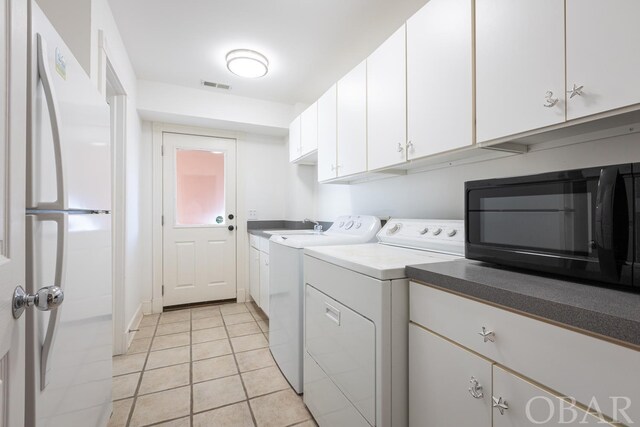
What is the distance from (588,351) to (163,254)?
356 cm

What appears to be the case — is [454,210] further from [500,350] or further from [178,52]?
[178,52]

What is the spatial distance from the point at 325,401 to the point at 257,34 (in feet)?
7.94

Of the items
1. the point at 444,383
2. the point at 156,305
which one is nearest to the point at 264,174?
the point at 156,305

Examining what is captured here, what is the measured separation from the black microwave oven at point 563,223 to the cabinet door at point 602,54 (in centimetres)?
22

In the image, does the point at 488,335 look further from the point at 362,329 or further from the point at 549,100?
the point at 549,100

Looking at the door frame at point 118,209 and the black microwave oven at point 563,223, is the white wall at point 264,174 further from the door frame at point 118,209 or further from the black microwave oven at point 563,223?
the black microwave oven at point 563,223

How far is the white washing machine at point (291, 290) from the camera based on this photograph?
1.73 m

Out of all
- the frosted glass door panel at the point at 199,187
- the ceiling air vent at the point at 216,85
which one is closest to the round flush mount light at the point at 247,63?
the ceiling air vent at the point at 216,85

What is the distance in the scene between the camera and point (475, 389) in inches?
31.9

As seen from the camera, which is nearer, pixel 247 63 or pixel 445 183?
pixel 445 183

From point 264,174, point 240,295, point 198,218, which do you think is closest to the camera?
point 198,218

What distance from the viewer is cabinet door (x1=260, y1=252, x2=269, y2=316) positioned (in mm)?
2730

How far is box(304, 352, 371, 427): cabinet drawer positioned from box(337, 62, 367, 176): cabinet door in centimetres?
125

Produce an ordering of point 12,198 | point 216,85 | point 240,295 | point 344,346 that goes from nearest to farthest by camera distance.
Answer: point 12,198
point 344,346
point 216,85
point 240,295
